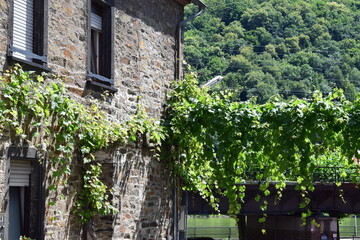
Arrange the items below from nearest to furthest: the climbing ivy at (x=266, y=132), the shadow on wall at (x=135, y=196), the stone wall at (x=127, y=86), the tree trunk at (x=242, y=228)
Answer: the stone wall at (x=127, y=86) < the shadow on wall at (x=135, y=196) < the climbing ivy at (x=266, y=132) < the tree trunk at (x=242, y=228)

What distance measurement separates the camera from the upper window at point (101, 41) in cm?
1300

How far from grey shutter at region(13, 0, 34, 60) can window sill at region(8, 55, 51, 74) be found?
16cm

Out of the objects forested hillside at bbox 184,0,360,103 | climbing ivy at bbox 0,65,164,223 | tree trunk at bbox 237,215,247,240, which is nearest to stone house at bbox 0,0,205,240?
climbing ivy at bbox 0,65,164,223

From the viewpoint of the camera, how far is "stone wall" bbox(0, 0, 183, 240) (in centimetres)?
1145

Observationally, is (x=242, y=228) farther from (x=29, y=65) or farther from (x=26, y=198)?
(x=29, y=65)

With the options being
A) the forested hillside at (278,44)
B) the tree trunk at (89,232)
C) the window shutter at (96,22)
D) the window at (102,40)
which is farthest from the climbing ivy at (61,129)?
the forested hillside at (278,44)

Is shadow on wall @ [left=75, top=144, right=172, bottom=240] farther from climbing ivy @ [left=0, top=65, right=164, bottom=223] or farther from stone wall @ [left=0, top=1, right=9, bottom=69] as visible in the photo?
stone wall @ [left=0, top=1, right=9, bottom=69]

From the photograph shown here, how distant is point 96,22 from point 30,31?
92.3 inches

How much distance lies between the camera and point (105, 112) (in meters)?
12.8

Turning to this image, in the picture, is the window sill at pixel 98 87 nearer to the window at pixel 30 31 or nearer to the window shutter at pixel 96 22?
the window shutter at pixel 96 22

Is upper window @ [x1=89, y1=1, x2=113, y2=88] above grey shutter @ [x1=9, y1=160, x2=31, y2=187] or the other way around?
above

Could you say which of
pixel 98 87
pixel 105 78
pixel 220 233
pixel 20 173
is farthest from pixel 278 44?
pixel 20 173

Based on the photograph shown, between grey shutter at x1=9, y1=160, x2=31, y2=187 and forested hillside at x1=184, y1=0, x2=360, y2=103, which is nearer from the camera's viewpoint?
grey shutter at x1=9, y1=160, x2=31, y2=187

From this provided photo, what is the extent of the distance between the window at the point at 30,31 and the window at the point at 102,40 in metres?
2.03
